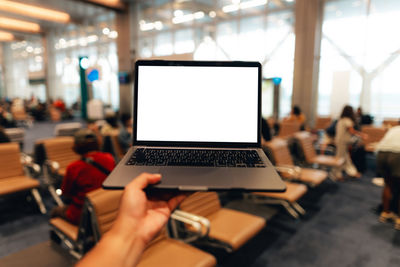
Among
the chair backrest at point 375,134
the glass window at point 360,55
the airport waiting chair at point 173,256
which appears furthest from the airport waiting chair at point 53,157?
the glass window at point 360,55

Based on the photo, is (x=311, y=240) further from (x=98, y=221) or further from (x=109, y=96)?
(x=109, y=96)

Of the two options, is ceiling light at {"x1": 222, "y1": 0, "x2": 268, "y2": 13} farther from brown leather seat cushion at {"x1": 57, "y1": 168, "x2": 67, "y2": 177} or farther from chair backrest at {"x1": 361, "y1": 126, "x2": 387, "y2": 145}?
brown leather seat cushion at {"x1": 57, "y1": 168, "x2": 67, "y2": 177}

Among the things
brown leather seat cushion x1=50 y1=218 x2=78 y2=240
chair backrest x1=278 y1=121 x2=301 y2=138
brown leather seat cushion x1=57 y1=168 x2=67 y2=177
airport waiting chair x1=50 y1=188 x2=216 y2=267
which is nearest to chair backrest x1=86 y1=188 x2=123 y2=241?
airport waiting chair x1=50 y1=188 x2=216 y2=267

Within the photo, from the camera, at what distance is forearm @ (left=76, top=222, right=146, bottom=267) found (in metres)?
0.80

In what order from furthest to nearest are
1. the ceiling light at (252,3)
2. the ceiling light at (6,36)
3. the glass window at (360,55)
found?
A: the ceiling light at (6,36) < the ceiling light at (252,3) < the glass window at (360,55)

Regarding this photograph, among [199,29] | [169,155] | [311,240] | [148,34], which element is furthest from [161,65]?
[148,34]

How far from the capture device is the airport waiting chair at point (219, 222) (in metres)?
2.24

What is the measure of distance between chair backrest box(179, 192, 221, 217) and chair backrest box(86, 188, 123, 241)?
745 mm

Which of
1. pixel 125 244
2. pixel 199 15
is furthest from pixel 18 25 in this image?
pixel 125 244

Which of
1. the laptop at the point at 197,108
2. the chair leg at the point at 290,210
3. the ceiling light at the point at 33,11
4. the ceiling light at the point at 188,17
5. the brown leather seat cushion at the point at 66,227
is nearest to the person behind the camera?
the laptop at the point at 197,108

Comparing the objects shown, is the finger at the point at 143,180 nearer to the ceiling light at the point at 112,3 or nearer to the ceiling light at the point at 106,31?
the ceiling light at the point at 112,3

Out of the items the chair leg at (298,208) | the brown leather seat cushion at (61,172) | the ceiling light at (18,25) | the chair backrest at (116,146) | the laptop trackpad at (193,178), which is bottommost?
the chair leg at (298,208)

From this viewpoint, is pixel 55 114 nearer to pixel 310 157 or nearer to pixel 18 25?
pixel 18 25

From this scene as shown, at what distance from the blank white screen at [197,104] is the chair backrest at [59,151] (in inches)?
137
